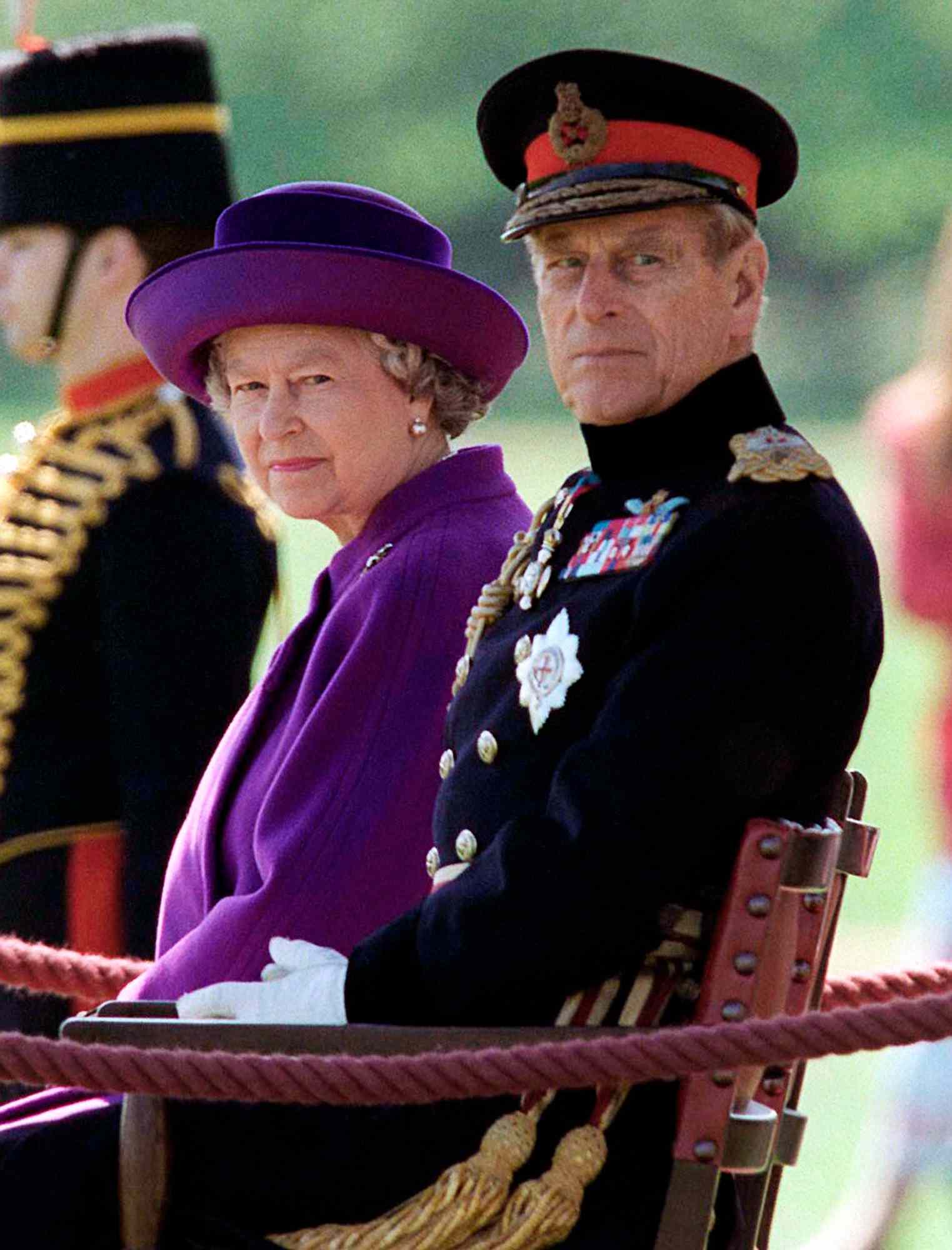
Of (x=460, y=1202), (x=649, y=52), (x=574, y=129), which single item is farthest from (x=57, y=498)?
(x=649, y=52)

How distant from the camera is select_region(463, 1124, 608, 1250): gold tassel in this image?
2.38 meters

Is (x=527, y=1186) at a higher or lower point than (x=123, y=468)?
lower

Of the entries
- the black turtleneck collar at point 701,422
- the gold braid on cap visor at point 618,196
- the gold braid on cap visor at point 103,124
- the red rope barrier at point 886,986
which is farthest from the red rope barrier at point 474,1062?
the gold braid on cap visor at point 103,124

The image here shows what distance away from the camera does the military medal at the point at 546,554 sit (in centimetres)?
259

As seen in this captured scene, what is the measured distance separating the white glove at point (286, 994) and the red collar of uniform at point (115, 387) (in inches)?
66.0

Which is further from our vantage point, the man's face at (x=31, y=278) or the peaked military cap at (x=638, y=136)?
the man's face at (x=31, y=278)

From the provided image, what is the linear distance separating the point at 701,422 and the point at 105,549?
5.03ft

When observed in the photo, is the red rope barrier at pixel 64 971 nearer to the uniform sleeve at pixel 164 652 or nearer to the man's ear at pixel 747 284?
the uniform sleeve at pixel 164 652

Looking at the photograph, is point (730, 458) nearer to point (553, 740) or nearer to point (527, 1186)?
point (553, 740)

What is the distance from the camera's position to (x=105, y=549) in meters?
3.85

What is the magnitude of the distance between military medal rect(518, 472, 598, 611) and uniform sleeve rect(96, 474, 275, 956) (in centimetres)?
120

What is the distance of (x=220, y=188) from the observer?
13.7ft

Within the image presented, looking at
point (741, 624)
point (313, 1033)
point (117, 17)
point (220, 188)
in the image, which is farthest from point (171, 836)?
point (117, 17)

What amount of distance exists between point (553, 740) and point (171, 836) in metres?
1.45
